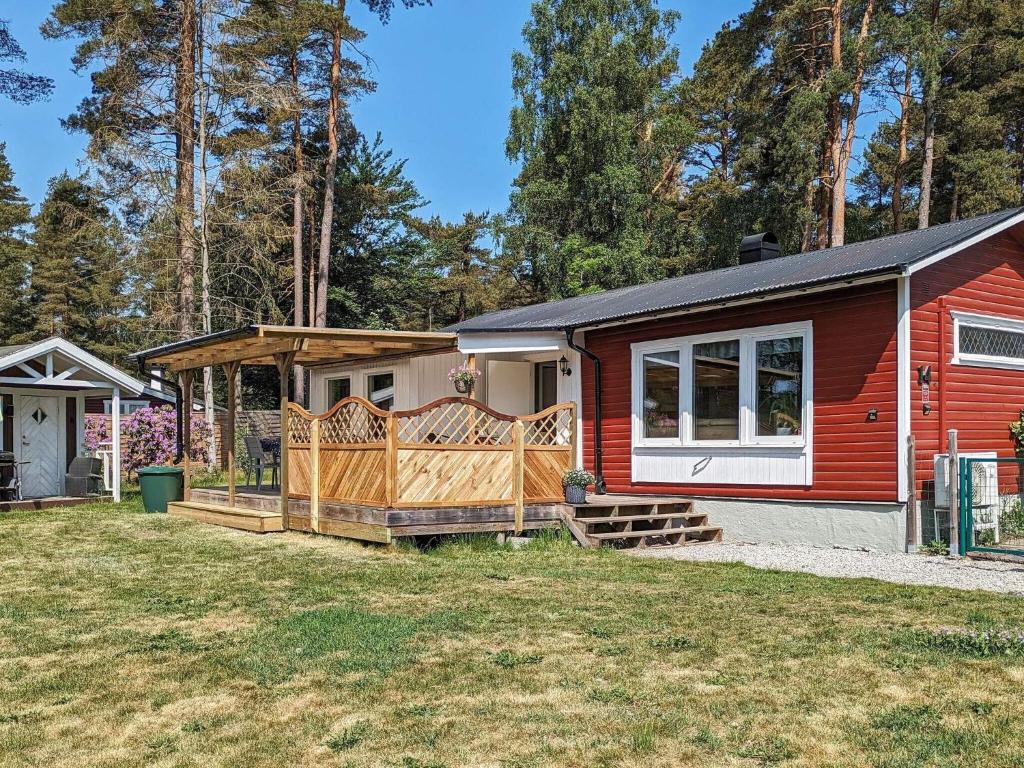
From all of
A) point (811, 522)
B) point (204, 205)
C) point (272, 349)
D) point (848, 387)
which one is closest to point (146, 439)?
point (204, 205)

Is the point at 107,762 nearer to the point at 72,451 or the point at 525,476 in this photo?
the point at 525,476

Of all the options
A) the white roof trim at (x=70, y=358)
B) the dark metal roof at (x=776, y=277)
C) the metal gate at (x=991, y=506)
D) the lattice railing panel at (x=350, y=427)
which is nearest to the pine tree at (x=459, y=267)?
the white roof trim at (x=70, y=358)

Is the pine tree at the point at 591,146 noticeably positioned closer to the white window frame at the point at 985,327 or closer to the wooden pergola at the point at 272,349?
the wooden pergola at the point at 272,349

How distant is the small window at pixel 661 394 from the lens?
11727 millimetres

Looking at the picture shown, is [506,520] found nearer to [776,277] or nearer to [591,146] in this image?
[776,277]

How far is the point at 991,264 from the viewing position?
35.6ft

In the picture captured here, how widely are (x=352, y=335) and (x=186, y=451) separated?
15.0 feet

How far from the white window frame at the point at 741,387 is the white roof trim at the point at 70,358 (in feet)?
31.9

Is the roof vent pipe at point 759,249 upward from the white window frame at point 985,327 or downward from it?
upward

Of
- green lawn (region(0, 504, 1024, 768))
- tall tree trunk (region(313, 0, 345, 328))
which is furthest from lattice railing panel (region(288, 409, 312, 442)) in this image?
tall tree trunk (region(313, 0, 345, 328))

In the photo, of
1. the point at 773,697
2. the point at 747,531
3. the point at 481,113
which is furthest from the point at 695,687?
the point at 481,113

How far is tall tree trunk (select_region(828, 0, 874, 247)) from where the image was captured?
71.5 ft

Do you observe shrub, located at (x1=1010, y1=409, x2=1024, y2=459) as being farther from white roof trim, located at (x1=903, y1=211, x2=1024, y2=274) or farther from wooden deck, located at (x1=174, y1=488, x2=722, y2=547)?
wooden deck, located at (x1=174, y1=488, x2=722, y2=547)

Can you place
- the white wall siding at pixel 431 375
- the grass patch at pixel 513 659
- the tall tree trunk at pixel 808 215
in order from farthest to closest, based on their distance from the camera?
the tall tree trunk at pixel 808 215 < the white wall siding at pixel 431 375 < the grass patch at pixel 513 659
